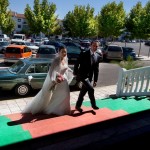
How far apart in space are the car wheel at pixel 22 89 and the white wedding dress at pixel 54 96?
10.1 ft

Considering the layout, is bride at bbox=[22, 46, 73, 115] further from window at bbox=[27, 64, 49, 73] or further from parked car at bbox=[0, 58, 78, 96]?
window at bbox=[27, 64, 49, 73]

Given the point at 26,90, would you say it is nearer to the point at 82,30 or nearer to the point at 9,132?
the point at 9,132

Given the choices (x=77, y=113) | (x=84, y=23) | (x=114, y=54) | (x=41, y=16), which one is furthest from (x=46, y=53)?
(x=84, y=23)

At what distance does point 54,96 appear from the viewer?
656 cm

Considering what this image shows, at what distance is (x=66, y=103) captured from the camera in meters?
6.61

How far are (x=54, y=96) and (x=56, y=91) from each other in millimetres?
160

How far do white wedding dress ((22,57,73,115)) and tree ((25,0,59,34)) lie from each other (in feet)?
107

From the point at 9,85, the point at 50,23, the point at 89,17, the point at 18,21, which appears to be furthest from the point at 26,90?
the point at 18,21

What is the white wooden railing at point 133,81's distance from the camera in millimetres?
8203

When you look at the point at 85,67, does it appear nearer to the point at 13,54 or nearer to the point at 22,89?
the point at 22,89

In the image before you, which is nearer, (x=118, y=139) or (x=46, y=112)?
(x=118, y=139)

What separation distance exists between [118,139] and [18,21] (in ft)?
307

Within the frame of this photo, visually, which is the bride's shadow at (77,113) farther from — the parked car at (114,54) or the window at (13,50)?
the parked car at (114,54)

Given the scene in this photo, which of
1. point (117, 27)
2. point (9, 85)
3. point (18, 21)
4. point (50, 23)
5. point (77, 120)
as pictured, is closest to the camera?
point (77, 120)
